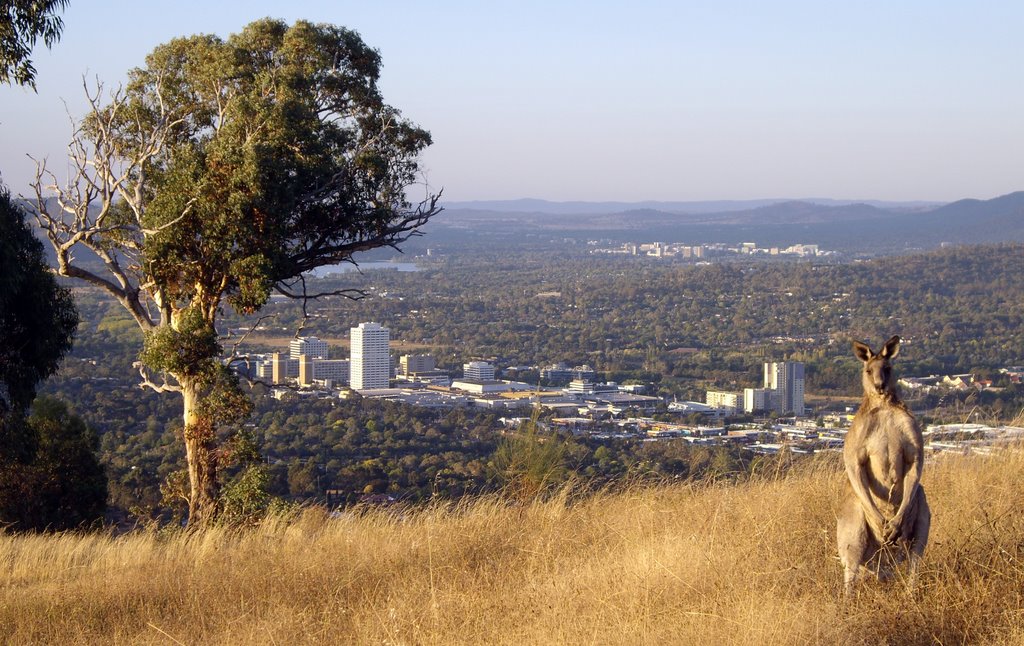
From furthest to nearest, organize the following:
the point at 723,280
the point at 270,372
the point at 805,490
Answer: the point at 723,280, the point at 270,372, the point at 805,490

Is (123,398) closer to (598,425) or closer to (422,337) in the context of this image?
(598,425)

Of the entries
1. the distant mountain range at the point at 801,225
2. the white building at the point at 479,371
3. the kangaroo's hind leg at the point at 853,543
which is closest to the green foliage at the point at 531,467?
the kangaroo's hind leg at the point at 853,543

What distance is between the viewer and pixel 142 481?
15.1 meters

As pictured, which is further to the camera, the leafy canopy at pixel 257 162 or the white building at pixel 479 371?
the white building at pixel 479 371

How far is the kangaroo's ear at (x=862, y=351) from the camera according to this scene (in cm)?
441

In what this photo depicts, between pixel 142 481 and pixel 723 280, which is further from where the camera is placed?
pixel 723 280

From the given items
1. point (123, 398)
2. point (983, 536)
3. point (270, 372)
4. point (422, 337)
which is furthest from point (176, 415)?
point (422, 337)

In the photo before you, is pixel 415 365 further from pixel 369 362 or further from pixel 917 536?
pixel 917 536

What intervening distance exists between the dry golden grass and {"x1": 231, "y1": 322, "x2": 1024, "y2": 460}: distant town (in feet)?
24.6

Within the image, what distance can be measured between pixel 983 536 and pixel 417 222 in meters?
7.89

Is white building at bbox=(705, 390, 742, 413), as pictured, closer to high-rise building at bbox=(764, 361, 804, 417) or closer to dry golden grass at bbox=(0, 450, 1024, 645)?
high-rise building at bbox=(764, 361, 804, 417)

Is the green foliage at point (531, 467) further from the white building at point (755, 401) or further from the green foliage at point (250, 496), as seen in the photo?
the white building at point (755, 401)

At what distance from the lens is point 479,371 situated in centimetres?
3528

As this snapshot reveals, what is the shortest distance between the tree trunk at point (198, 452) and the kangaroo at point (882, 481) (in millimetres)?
7263
